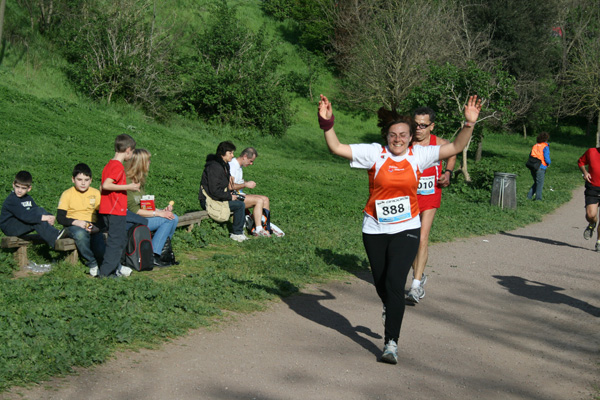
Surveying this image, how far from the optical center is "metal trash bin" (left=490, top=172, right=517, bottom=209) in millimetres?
17006

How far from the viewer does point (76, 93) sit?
25.0 metres

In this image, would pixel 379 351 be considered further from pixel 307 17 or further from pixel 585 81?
pixel 307 17

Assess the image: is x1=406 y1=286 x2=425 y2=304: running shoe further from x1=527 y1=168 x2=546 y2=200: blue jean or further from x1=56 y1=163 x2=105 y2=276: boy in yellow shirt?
x1=527 y1=168 x2=546 y2=200: blue jean

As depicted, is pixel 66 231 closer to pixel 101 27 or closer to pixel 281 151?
pixel 101 27

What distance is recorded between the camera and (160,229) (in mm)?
8695

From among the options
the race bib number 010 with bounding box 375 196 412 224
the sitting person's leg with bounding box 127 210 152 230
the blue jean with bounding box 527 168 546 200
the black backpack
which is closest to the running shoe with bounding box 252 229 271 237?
the sitting person's leg with bounding box 127 210 152 230

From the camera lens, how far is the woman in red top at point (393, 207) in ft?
18.3

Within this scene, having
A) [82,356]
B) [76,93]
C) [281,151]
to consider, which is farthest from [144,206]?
[281,151]

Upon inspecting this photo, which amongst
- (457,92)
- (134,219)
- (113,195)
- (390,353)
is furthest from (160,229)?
(457,92)

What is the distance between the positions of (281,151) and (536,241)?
17.4 m

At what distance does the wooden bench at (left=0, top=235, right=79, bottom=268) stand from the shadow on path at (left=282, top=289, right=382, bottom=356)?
2.46m

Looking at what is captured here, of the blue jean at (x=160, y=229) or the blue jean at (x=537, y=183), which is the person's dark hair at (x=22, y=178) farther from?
the blue jean at (x=537, y=183)

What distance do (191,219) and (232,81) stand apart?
21.7 metres

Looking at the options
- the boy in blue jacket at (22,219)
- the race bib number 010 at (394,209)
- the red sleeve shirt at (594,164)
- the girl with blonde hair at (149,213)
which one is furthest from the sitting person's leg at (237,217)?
the red sleeve shirt at (594,164)
